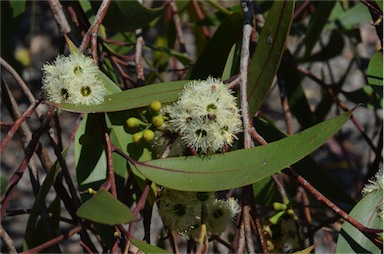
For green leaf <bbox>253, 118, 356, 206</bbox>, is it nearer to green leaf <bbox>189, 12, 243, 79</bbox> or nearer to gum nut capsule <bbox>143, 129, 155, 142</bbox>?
green leaf <bbox>189, 12, 243, 79</bbox>

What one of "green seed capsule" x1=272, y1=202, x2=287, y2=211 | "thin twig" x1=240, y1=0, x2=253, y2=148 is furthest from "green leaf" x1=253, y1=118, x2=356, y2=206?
"thin twig" x1=240, y1=0, x2=253, y2=148

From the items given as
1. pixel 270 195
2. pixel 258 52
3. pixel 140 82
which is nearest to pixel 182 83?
pixel 258 52

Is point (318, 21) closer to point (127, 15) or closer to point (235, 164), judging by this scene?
point (127, 15)

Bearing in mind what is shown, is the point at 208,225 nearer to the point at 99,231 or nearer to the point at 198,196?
the point at 198,196

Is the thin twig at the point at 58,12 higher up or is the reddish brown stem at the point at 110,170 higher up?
the thin twig at the point at 58,12

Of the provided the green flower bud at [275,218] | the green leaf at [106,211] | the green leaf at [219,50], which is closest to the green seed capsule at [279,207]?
the green flower bud at [275,218]

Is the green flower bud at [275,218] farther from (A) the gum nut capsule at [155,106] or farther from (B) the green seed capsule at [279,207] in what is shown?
(A) the gum nut capsule at [155,106]
